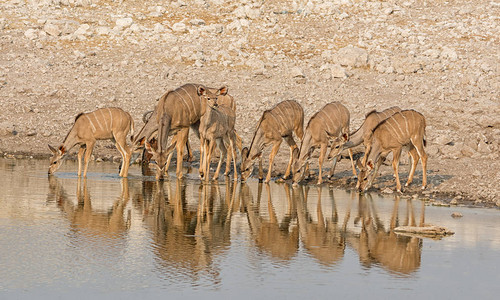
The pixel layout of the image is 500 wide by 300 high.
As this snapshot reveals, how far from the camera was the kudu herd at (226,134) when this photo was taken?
16438 millimetres

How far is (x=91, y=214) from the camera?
38.8 ft

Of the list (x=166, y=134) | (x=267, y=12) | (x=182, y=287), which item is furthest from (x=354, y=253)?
(x=267, y=12)

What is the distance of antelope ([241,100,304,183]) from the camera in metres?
17.2

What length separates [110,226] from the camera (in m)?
10.9

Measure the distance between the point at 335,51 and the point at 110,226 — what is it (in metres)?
19.0

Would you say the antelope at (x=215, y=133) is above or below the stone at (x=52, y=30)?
below

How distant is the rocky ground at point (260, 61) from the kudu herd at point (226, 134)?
1229 millimetres

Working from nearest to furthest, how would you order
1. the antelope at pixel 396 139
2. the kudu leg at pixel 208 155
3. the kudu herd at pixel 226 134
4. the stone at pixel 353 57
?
the antelope at pixel 396 139, the kudu herd at pixel 226 134, the kudu leg at pixel 208 155, the stone at pixel 353 57

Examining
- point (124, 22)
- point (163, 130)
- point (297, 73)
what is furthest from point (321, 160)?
point (124, 22)

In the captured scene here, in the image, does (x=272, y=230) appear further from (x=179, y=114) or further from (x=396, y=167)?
(x=179, y=114)

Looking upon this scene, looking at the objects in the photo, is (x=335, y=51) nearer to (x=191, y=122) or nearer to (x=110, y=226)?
(x=191, y=122)

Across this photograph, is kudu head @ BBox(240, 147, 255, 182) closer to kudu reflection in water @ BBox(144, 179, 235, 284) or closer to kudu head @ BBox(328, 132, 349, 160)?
kudu head @ BBox(328, 132, 349, 160)

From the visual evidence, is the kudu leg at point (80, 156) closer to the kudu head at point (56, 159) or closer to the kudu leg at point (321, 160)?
the kudu head at point (56, 159)

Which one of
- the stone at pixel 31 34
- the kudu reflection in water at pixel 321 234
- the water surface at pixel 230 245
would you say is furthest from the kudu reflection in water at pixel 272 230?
the stone at pixel 31 34
